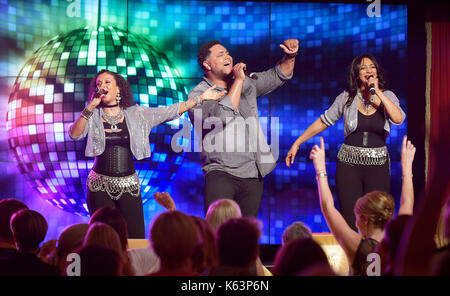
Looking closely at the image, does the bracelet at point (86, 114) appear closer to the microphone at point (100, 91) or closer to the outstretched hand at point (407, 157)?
the microphone at point (100, 91)

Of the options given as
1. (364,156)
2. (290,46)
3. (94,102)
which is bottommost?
(364,156)

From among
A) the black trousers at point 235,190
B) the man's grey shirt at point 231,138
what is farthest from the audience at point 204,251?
the man's grey shirt at point 231,138

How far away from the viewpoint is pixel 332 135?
14.8 feet

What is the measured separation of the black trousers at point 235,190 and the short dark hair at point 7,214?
1.34m

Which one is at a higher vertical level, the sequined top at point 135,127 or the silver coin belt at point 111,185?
the sequined top at point 135,127

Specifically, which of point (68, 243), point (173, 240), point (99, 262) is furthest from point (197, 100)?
point (99, 262)

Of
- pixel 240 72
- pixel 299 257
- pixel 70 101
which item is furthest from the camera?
pixel 70 101

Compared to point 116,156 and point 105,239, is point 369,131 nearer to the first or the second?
point 116,156

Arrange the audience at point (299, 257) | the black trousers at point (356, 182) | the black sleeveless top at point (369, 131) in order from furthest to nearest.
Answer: the black sleeveless top at point (369, 131), the black trousers at point (356, 182), the audience at point (299, 257)

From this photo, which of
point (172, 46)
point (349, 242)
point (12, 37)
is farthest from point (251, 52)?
point (349, 242)

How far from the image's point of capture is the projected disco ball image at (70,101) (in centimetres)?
425

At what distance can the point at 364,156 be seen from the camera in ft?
12.4

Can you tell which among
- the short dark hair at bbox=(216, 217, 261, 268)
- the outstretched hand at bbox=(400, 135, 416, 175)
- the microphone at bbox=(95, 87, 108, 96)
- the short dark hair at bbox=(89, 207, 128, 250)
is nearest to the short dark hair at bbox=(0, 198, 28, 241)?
the short dark hair at bbox=(89, 207, 128, 250)

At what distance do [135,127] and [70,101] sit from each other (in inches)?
32.8
